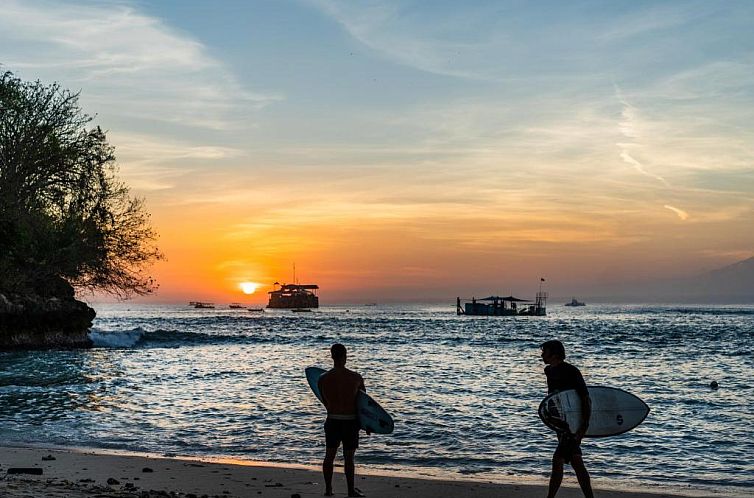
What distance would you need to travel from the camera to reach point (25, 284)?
48875 millimetres

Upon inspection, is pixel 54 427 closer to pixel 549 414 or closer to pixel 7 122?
pixel 549 414

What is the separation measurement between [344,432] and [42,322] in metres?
44.7

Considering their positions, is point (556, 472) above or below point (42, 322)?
below

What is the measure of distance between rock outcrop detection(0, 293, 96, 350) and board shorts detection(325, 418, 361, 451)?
41131mm

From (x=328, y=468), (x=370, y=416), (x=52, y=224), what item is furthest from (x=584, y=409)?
(x=52, y=224)

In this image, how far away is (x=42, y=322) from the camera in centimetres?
4966

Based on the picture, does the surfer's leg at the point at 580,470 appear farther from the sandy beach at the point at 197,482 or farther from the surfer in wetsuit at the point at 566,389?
the sandy beach at the point at 197,482

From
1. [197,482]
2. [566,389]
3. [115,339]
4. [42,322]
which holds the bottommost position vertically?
[115,339]

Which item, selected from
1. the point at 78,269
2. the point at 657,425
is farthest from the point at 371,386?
the point at 78,269

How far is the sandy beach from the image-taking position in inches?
391

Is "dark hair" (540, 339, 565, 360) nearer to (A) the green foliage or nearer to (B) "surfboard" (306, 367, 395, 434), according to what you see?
(B) "surfboard" (306, 367, 395, 434)

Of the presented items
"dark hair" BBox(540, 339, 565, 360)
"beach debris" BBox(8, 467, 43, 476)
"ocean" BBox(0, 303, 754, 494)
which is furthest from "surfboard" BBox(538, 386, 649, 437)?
"beach debris" BBox(8, 467, 43, 476)

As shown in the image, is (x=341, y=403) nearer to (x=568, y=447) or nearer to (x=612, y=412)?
(x=568, y=447)

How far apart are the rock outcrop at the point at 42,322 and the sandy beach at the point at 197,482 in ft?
118
